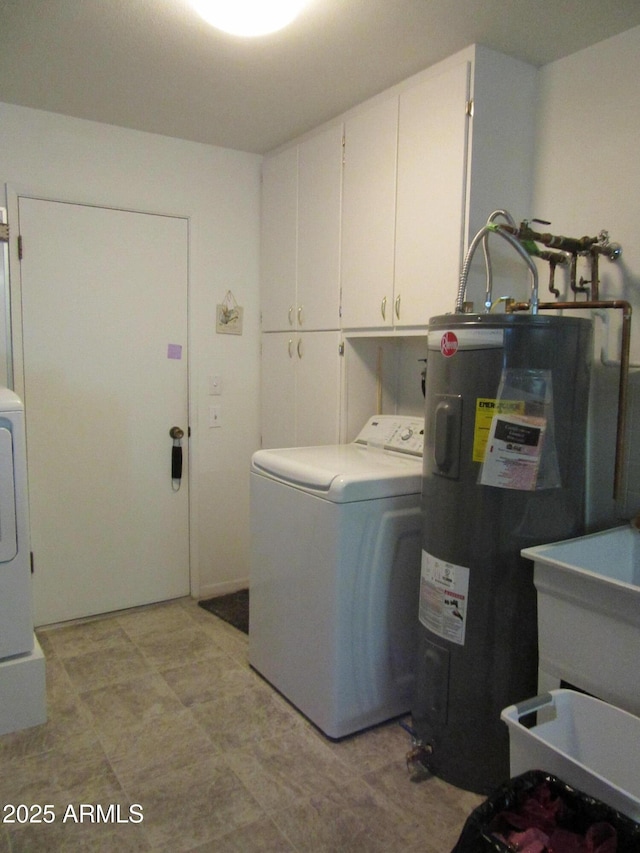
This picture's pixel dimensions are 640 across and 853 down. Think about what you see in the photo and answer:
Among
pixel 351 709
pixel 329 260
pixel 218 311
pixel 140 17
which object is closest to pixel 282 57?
pixel 140 17

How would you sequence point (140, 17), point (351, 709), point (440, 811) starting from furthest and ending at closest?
point (351, 709) < point (140, 17) < point (440, 811)

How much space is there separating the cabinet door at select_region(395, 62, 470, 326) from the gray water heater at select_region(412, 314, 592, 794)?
0.45m

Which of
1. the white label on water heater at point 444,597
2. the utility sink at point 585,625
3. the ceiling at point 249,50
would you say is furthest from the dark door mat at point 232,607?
the ceiling at point 249,50

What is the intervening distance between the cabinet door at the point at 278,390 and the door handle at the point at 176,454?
18.8 inches

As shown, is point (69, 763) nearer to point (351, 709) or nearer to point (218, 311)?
point (351, 709)

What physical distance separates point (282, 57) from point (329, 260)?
0.88m

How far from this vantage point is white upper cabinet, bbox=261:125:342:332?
9.35 feet

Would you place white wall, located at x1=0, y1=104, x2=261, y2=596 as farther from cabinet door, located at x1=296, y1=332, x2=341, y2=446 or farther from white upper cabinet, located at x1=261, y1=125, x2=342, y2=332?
cabinet door, located at x1=296, y1=332, x2=341, y2=446

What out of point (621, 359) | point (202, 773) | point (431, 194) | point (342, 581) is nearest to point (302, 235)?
point (431, 194)

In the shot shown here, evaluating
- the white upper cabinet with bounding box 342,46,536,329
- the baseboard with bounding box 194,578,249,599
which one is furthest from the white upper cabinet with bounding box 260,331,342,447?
the baseboard with bounding box 194,578,249,599

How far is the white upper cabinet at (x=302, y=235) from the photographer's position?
2.85 m

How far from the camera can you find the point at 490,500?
178 centimetres

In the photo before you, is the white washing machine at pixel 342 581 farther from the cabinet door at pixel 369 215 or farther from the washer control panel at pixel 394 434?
the cabinet door at pixel 369 215

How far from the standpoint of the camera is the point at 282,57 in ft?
7.35
